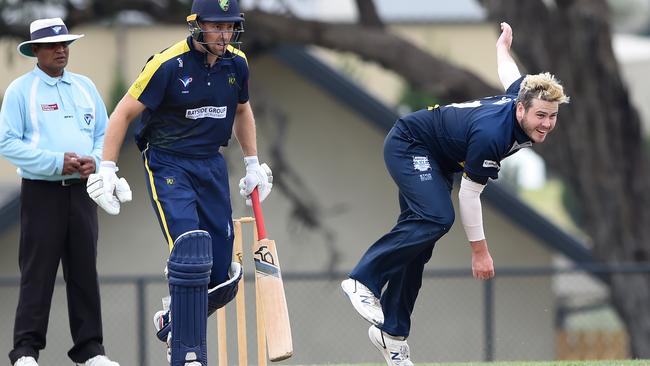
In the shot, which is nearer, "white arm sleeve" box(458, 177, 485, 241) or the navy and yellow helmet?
the navy and yellow helmet

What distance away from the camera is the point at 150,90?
6.48 meters

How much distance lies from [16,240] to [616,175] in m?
7.06

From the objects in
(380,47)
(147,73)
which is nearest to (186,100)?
(147,73)

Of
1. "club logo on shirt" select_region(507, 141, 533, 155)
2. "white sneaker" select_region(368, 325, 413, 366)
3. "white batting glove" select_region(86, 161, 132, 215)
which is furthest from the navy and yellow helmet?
"white sneaker" select_region(368, 325, 413, 366)

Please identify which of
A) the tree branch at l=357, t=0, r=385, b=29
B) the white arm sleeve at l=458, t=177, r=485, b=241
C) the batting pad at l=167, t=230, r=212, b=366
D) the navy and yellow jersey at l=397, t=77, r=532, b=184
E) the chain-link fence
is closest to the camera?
the batting pad at l=167, t=230, r=212, b=366

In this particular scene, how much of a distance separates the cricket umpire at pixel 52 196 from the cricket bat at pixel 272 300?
3.44 feet

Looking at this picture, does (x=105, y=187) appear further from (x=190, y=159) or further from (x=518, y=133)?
(x=518, y=133)

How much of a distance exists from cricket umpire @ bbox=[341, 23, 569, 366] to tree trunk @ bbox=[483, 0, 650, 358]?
765 cm

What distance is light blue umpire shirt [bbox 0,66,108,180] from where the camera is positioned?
704cm

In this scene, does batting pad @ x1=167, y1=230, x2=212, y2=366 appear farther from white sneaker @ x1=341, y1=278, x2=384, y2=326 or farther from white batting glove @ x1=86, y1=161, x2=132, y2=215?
white sneaker @ x1=341, y1=278, x2=384, y2=326

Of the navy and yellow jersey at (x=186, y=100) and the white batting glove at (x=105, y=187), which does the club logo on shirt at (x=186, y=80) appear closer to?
the navy and yellow jersey at (x=186, y=100)

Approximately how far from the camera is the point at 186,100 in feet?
21.5

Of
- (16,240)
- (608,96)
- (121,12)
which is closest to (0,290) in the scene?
(16,240)

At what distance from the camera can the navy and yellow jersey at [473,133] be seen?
21.6 feet
